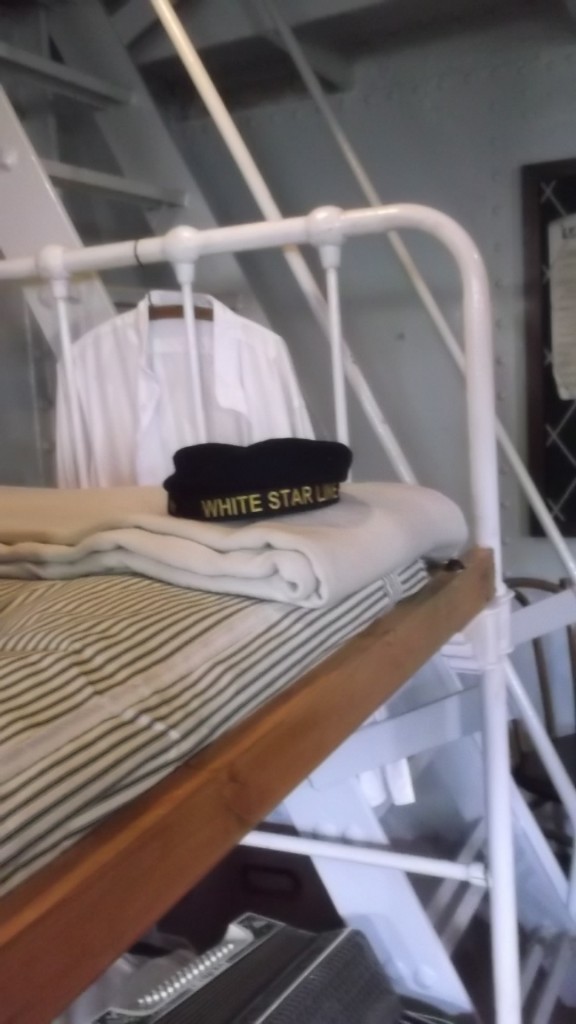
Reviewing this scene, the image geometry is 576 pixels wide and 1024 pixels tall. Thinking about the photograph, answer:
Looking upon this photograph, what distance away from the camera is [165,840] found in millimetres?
397

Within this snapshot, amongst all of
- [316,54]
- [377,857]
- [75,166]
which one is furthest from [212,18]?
[377,857]

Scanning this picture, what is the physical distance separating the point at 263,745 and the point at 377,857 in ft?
2.12

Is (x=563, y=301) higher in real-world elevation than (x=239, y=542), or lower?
higher

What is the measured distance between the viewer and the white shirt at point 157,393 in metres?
1.24

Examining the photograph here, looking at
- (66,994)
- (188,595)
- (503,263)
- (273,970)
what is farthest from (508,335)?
(66,994)

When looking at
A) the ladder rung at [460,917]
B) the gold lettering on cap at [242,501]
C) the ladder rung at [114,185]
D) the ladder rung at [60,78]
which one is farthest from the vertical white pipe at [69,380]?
the ladder rung at [460,917]

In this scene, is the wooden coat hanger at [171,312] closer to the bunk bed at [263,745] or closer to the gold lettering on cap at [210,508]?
the bunk bed at [263,745]

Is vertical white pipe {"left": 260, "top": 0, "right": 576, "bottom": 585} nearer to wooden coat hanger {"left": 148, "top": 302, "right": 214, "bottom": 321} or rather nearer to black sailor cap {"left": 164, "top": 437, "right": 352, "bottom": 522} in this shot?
wooden coat hanger {"left": 148, "top": 302, "right": 214, "bottom": 321}

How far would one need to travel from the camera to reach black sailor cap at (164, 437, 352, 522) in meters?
0.69

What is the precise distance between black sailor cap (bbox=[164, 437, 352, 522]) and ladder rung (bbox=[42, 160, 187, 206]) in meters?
0.79

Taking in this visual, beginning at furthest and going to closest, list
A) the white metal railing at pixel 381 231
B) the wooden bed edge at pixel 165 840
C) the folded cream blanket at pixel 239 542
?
the white metal railing at pixel 381 231, the folded cream blanket at pixel 239 542, the wooden bed edge at pixel 165 840

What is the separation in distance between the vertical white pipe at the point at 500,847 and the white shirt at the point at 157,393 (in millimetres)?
506

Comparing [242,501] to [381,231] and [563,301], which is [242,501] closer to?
[381,231]

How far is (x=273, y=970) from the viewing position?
3.45 feet
